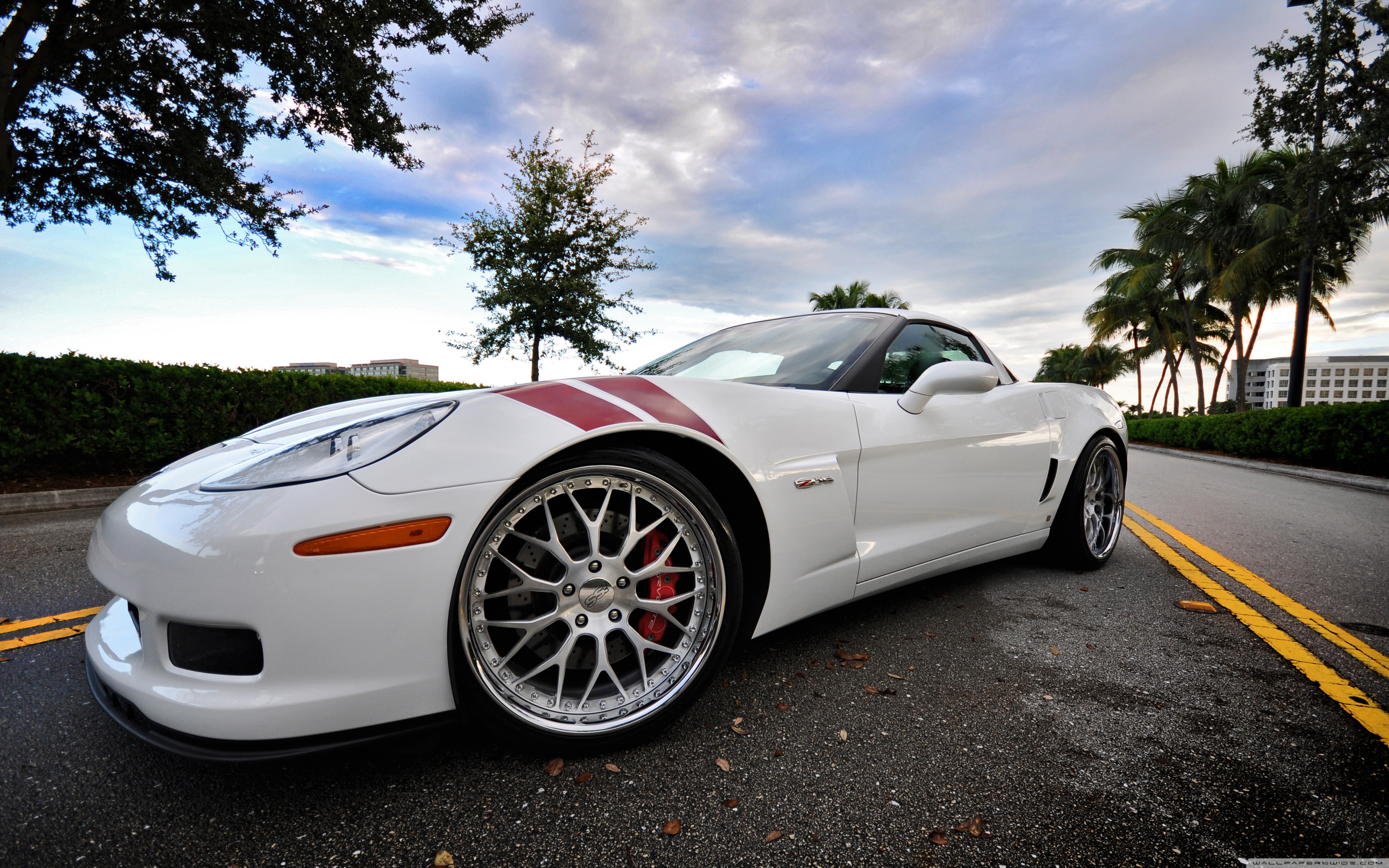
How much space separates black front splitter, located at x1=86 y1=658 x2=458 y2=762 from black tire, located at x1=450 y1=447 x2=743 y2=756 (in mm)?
102

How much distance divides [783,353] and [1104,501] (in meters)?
2.36

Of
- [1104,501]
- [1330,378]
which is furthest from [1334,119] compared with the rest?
[1330,378]

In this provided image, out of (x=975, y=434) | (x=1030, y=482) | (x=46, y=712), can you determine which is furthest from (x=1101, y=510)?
(x=46, y=712)

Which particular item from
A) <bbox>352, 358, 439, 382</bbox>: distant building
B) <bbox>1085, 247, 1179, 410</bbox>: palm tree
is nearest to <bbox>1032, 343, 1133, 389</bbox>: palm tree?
<bbox>1085, 247, 1179, 410</bbox>: palm tree

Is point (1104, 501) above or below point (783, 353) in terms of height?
below

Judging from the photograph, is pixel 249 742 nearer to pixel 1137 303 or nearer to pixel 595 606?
pixel 595 606

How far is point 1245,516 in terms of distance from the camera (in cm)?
541

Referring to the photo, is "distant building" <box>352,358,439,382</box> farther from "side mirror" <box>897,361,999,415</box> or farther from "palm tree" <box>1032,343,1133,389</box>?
"palm tree" <box>1032,343,1133,389</box>

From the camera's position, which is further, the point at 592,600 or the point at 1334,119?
the point at 1334,119

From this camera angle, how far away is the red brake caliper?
1688mm

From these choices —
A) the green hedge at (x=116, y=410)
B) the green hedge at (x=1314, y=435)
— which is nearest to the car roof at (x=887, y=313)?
the green hedge at (x=116, y=410)

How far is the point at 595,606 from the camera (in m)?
1.58

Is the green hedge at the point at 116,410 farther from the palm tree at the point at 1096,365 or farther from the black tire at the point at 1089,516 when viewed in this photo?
the palm tree at the point at 1096,365

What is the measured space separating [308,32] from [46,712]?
8.89 m
